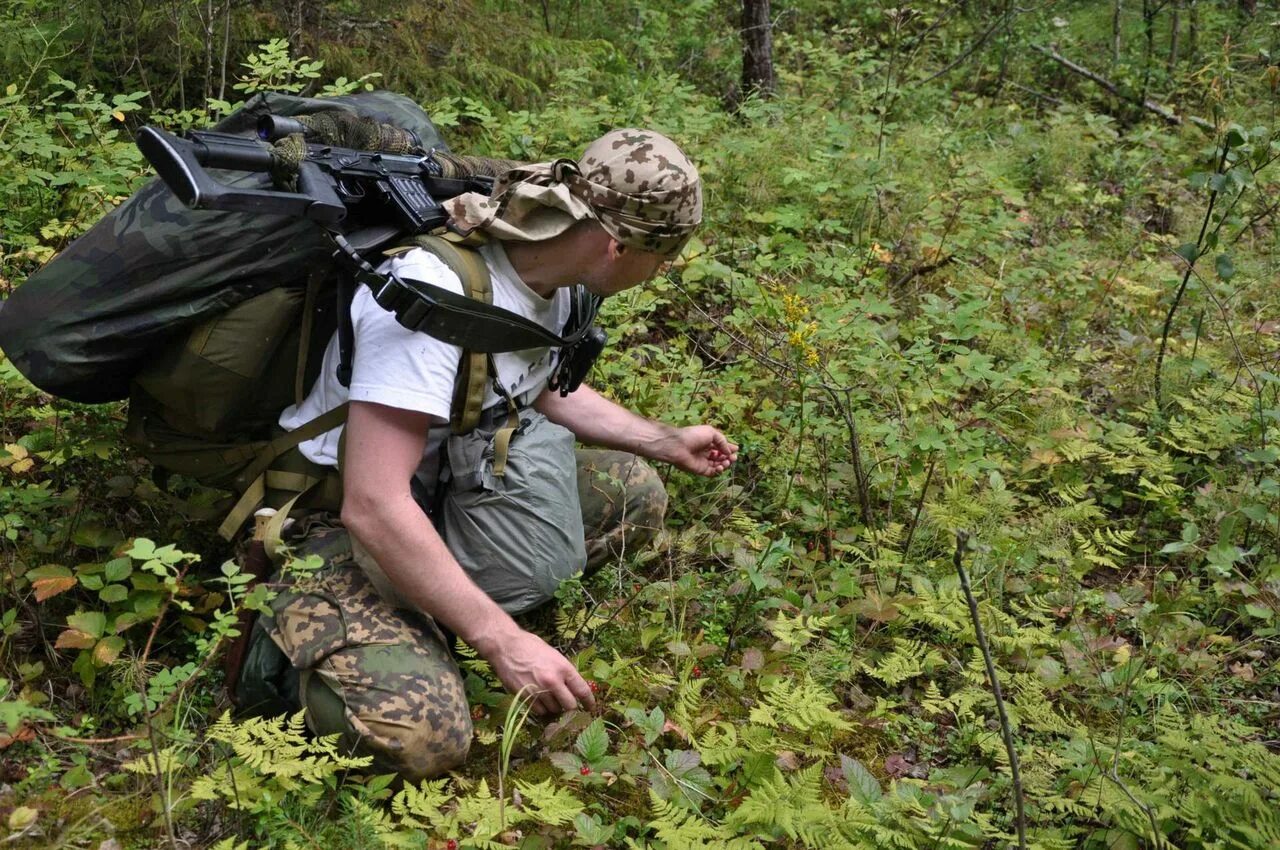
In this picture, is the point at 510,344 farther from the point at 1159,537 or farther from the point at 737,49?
the point at 737,49

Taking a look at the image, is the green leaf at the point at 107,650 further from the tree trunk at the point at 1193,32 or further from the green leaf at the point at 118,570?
the tree trunk at the point at 1193,32

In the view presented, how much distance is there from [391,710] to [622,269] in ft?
4.97

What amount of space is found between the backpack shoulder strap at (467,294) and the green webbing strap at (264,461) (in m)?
0.36

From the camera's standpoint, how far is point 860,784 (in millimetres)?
2920

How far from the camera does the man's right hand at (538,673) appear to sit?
301cm

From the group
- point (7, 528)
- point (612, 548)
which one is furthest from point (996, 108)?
point (7, 528)

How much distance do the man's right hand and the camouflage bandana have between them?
123cm

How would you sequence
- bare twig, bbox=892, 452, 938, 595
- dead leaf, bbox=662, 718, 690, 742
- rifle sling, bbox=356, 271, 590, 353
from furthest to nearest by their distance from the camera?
1. bare twig, bbox=892, 452, 938, 595
2. dead leaf, bbox=662, 718, 690, 742
3. rifle sling, bbox=356, 271, 590, 353

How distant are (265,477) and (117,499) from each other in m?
0.89

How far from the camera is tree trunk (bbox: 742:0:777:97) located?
8.32 m

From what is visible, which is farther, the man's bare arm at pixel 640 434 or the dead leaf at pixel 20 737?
the man's bare arm at pixel 640 434

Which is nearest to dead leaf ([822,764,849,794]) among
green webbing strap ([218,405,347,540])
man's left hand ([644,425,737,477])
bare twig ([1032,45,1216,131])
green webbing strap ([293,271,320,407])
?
man's left hand ([644,425,737,477])

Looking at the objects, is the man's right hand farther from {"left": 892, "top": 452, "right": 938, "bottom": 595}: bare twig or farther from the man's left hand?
{"left": 892, "top": 452, "right": 938, "bottom": 595}: bare twig

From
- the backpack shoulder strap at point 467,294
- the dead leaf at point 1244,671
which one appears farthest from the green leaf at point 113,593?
the dead leaf at point 1244,671
